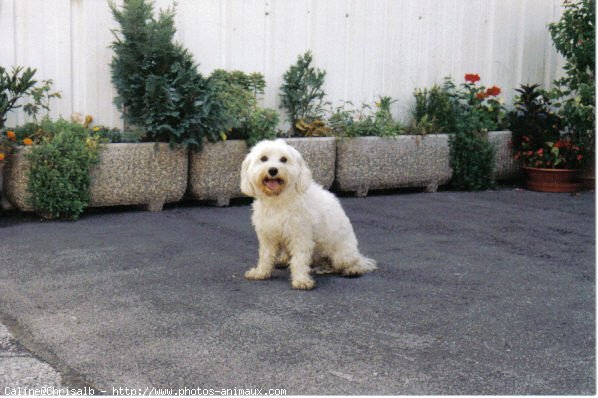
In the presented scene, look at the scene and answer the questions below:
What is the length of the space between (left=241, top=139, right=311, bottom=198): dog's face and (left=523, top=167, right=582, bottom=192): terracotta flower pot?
16.2ft

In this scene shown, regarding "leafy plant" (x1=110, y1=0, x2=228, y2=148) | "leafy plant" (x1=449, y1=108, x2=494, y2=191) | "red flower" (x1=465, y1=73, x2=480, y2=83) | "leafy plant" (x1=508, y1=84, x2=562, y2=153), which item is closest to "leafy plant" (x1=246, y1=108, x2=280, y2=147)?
"leafy plant" (x1=110, y1=0, x2=228, y2=148)

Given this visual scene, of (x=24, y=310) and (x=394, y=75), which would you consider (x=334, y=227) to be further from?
(x=394, y=75)

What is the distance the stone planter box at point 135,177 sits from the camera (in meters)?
6.30

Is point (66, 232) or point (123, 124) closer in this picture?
point (66, 232)

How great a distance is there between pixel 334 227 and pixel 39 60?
3.63m

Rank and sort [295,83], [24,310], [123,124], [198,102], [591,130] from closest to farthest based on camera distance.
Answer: [24,310] < [198,102] < [123,124] < [295,83] < [591,130]

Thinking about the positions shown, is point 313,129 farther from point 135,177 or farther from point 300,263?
point 300,263

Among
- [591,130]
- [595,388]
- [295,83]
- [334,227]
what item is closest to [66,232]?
[334,227]

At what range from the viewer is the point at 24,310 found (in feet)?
12.4

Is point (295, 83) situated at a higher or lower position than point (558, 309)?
higher

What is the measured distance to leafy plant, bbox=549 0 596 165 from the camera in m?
8.27

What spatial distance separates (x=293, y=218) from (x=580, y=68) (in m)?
5.61

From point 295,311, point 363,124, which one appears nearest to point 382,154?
point 363,124

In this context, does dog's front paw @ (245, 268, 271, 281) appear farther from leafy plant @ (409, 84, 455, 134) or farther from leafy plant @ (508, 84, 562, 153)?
leafy plant @ (508, 84, 562, 153)
